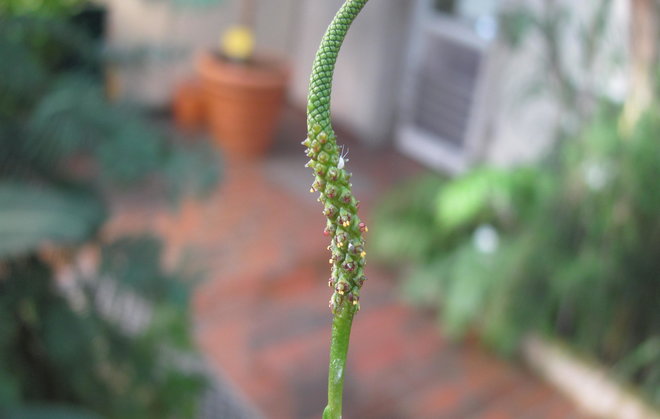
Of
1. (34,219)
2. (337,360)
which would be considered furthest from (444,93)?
(337,360)

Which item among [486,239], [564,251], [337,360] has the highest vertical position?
[337,360]

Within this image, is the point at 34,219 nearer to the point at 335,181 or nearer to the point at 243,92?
the point at 335,181

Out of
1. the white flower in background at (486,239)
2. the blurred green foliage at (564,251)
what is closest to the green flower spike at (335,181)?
the blurred green foliage at (564,251)

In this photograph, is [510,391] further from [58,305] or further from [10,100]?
[10,100]

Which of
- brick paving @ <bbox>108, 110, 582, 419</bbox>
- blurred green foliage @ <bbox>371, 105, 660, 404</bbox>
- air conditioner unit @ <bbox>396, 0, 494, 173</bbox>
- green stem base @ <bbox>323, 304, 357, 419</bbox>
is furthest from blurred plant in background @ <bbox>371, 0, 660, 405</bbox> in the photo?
green stem base @ <bbox>323, 304, 357, 419</bbox>

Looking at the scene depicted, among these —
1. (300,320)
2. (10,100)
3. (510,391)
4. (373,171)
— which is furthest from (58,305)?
(373,171)

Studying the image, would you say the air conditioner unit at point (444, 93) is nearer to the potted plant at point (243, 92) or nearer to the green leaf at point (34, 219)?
the potted plant at point (243, 92)
